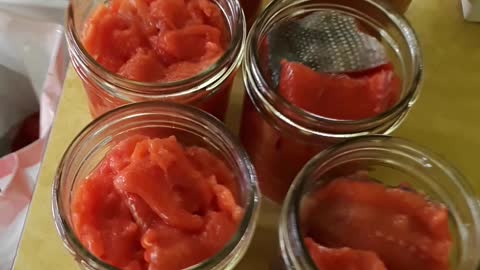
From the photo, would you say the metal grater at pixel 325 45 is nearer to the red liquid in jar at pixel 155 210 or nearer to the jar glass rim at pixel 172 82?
the jar glass rim at pixel 172 82

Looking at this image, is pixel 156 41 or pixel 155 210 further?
pixel 156 41

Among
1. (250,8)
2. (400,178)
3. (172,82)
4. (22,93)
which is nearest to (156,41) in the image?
(172,82)

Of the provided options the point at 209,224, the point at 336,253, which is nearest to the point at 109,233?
the point at 209,224

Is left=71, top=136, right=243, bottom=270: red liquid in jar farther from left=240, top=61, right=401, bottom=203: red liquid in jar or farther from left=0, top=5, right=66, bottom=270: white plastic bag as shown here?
left=0, top=5, right=66, bottom=270: white plastic bag

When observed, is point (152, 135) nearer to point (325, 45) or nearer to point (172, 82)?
point (172, 82)

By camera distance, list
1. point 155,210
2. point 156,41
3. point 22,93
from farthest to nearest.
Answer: point 22,93, point 156,41, point 155,210

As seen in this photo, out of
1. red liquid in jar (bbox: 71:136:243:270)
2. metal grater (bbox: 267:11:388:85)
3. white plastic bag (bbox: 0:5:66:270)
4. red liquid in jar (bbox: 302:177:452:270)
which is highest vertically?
metal grater (bbox: 267:11:388:85)

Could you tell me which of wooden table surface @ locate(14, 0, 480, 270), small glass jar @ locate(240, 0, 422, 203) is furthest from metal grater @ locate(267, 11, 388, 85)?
wooden table surface @ locate(14, 0, 480, 270)
